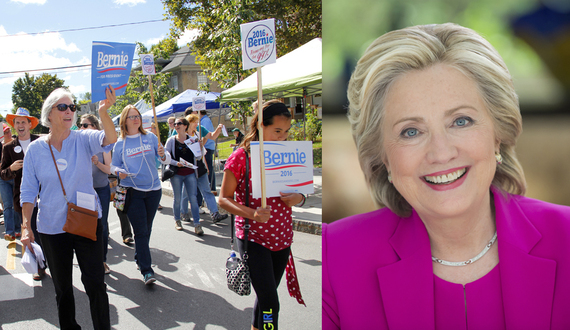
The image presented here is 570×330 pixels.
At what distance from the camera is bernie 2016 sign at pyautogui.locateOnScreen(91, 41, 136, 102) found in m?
3.27

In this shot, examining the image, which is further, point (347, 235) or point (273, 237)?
point (273, 237)

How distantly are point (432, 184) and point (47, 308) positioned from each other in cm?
433

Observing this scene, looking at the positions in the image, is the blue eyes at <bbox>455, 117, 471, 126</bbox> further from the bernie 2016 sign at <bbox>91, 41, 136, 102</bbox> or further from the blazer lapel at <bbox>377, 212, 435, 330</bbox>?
the bernie 2016 sign at <bbox>91, 41, 136, 102</bbox>

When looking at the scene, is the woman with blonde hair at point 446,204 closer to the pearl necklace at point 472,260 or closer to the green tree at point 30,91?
the pearl necklace at point 472,260

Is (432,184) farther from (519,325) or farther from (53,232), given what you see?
(53,232)

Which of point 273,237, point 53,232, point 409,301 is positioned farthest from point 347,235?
point 53,232

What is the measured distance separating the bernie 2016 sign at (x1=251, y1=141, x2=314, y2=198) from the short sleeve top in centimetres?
18

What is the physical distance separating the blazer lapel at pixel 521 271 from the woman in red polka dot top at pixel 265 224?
1.65 meters

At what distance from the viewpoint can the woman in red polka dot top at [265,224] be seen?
2.80 metres

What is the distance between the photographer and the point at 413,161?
55.8 inches

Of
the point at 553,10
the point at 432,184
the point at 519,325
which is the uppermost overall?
the point at 553,10

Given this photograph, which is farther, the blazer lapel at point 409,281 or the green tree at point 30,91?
the green tree at point 30,91

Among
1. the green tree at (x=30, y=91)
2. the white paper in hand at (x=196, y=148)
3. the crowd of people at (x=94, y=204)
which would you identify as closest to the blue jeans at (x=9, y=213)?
the white paper in hand at (x=196, y=148)

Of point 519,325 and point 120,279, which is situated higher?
point 519,325
